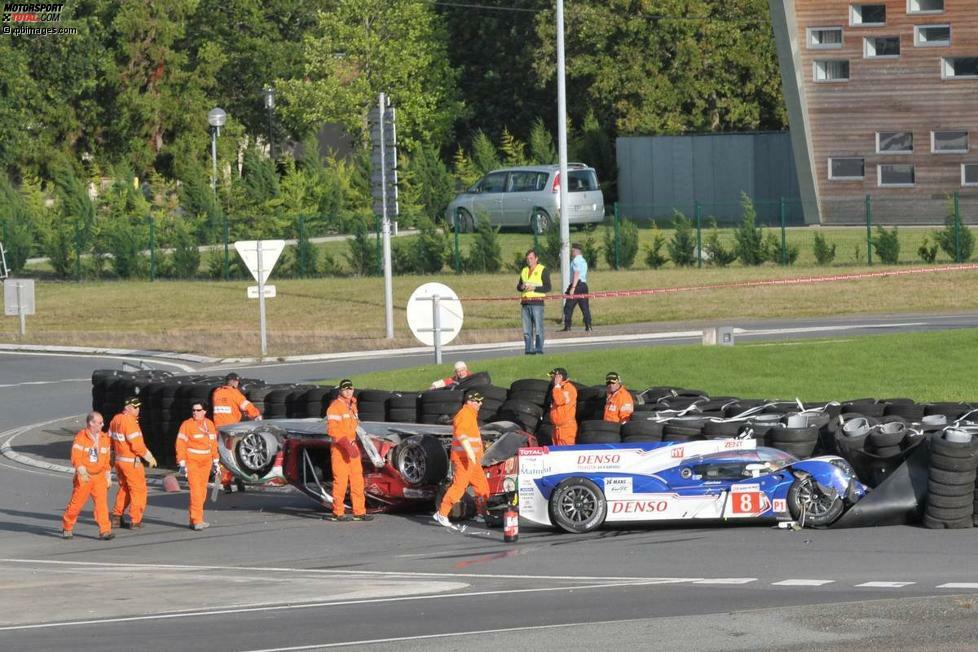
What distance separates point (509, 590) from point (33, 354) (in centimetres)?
2530

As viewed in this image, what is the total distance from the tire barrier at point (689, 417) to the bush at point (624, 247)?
24.5m

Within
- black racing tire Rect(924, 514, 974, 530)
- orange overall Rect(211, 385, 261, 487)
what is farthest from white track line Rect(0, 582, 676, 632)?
orange overall Rect(211, 385, 261, 487)

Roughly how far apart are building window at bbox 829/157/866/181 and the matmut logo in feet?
96.5

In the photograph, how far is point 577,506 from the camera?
16062 millimetres

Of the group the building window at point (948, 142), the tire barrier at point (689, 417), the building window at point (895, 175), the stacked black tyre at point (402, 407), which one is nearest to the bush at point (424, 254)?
the building window at point (895, 175)

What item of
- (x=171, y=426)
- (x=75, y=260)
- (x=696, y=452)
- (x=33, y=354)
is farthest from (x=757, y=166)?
(x=696, y=452)

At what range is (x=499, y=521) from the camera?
16.9 m

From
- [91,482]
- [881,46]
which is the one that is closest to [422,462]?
[91,482]

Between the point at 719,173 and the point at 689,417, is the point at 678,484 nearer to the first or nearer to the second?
the point at 689,417

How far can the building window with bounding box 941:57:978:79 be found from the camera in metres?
52.4

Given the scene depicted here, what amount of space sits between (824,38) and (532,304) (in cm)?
2762

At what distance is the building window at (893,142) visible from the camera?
2093 inches

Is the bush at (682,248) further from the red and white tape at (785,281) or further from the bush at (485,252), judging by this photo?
the bush at (485,252)

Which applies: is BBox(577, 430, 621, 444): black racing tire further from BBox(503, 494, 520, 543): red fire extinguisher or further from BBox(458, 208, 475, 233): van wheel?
BBox(458, 208, 475, 233): van wheel
